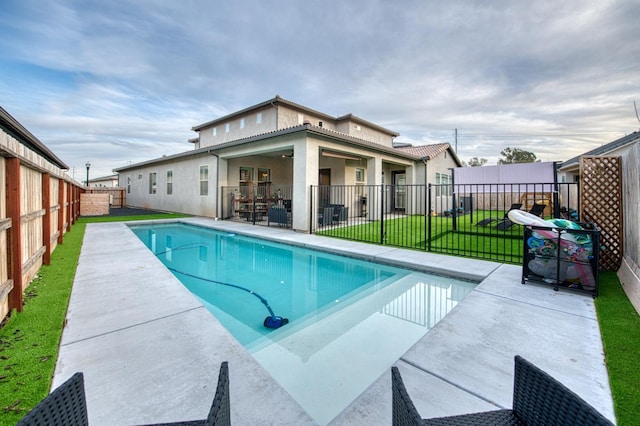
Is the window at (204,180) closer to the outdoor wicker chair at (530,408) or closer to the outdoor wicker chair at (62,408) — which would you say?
the outdoor wicker chair at (62,408)

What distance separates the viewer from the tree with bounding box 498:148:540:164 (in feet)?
125

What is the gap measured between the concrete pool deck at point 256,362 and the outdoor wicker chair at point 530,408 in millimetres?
607

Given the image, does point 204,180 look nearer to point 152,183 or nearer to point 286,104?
point 286,104

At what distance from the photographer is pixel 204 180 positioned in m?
15.2

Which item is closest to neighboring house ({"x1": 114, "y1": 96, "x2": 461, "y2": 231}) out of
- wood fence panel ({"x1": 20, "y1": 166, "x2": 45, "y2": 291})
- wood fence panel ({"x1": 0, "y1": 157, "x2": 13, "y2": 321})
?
wood fence panel ({"x1": 20, "y1": 166, "x2": 45, "y2": 291})

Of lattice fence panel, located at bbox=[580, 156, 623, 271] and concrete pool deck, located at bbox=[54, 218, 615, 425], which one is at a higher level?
lattice fence panel, located at bbox=[580, 156, 623, 271]

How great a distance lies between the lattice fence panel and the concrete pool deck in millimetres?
1896

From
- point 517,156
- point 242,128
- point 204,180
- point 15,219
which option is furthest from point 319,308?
point 517,156

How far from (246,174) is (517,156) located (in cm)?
3832

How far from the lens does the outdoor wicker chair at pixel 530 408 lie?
39.5 inches

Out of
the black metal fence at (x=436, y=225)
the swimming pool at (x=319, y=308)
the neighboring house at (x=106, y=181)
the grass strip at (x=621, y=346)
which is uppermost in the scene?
the neighboring house at (x=106, y=181)

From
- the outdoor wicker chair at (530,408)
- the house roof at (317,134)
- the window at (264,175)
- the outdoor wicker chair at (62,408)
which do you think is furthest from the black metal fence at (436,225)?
the outdoor wicker chair at (62,408)

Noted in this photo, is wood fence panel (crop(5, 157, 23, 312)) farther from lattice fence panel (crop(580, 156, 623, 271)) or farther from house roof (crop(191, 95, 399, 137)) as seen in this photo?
house roof (crop(191, 95, 399, 137))

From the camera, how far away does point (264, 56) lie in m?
10.7
